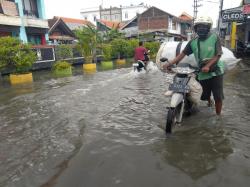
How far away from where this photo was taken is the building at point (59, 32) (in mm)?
32156

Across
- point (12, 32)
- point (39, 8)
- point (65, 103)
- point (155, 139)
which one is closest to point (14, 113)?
point (65, 103)

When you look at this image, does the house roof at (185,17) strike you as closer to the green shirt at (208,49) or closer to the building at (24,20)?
the building at (24,20)

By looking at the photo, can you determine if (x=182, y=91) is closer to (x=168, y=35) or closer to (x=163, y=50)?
(x=163, y=50)

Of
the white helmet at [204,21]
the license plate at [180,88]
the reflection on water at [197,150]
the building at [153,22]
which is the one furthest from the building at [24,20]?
the building at [153,22]

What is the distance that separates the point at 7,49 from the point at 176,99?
9696 millimetres

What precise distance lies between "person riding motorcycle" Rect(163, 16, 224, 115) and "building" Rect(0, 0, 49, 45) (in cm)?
1844

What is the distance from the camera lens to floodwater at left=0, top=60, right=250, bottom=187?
2996 millimetres

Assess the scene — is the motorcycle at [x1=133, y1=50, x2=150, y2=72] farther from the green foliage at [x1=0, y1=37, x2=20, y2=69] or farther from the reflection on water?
the reflection on water

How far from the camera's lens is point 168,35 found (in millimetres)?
39375

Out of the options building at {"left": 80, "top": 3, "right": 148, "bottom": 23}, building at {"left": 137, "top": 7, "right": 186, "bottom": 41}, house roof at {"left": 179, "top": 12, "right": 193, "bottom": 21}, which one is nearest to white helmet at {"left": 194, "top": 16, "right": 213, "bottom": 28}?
building at {"left": 137, "top": 7, "right": 186, "bottom": 41}

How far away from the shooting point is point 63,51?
1909 centimetres

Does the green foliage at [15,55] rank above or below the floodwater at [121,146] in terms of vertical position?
above

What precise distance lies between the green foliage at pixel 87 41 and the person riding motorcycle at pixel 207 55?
49.3 feet

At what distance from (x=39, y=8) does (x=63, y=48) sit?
9.35m
